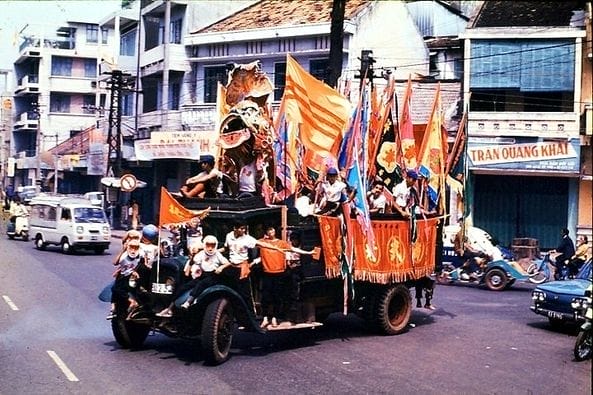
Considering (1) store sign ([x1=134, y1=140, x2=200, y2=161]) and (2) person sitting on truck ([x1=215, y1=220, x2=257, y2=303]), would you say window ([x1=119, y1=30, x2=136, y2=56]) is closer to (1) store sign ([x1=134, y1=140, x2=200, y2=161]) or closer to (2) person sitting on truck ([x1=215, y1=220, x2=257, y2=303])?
(1) store sign ([x1=134, y1=140, x2=200, y2=161])

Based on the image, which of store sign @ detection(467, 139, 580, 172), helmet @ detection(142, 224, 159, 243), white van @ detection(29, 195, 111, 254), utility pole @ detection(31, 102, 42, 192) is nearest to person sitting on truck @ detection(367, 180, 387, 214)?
helmet @ detection(142, 224, 159, 243)

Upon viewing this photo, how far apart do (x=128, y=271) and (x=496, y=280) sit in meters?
11.6

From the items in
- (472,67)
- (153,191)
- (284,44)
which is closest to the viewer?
(472,67)

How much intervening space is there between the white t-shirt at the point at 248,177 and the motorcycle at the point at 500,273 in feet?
28.3

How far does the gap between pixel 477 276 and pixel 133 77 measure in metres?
28.9

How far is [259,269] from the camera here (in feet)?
35.2

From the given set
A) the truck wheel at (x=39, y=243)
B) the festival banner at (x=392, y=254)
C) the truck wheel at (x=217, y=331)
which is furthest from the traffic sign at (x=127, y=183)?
the truck wheel at (x=217, y=331)

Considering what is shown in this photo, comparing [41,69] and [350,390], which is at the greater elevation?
[41,69]

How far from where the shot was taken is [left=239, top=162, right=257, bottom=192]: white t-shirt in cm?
1171

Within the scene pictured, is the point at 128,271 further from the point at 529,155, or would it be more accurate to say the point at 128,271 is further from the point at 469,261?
the point at 529,155

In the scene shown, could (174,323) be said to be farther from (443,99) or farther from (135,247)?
(443,99)

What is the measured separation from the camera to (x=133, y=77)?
43531 millimetres

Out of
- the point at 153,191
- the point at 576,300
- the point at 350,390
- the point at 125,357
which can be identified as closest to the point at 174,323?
the point at 125,357

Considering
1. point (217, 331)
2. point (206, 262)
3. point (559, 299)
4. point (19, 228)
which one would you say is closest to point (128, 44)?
point (19, 228)
